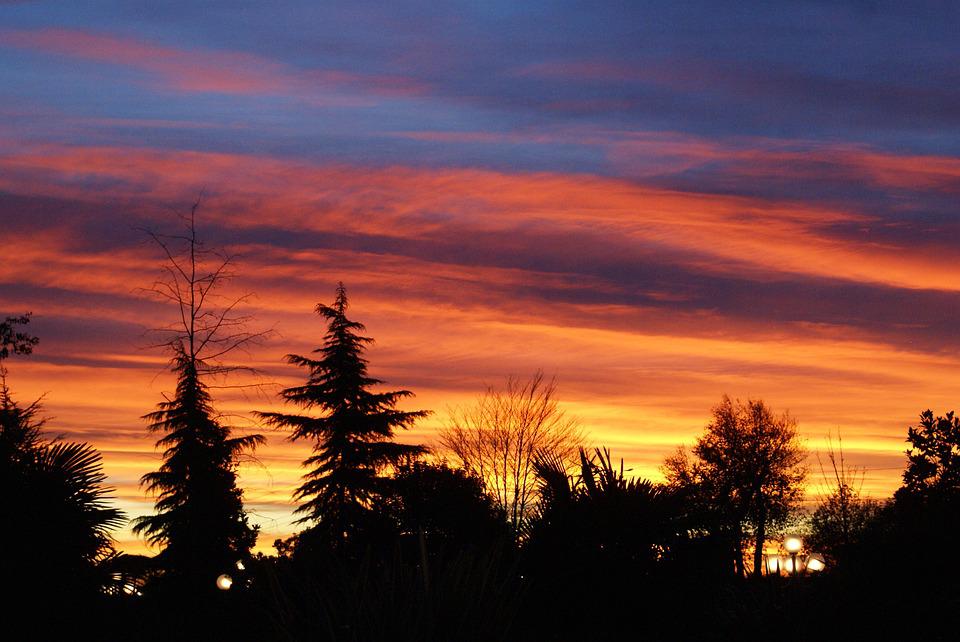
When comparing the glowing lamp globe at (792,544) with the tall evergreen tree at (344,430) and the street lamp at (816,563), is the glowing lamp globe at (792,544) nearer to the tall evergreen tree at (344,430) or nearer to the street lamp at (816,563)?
the street lamp at (816,563)

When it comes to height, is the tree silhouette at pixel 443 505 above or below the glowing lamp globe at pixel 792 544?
above

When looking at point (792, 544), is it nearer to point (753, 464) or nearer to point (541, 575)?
point (541, 575)

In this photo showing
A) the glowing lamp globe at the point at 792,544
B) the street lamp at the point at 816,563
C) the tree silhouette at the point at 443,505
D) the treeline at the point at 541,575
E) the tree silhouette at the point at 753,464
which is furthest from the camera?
the tree silhouette at the point at 753,464

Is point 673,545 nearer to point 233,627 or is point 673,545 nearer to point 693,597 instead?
point 693,597

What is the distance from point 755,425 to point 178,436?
36.1m

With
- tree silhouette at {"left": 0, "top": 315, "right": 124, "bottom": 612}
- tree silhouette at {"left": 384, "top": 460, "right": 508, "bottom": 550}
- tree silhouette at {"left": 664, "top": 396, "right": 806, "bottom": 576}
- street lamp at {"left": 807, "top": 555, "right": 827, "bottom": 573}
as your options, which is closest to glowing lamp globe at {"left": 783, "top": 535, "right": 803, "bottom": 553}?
street lamp at {"left": 807, "top": 555, "right": 827, "bottom": 573}

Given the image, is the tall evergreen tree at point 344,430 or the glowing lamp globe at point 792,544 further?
the tall evergreen tree at point 344,430

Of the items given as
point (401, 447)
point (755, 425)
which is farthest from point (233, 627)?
point (755, 425)

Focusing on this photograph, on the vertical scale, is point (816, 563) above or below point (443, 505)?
below

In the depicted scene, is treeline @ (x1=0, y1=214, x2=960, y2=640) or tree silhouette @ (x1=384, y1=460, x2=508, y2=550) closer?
treeline @ (x1=0, y1=214, x2=960, y2=640)

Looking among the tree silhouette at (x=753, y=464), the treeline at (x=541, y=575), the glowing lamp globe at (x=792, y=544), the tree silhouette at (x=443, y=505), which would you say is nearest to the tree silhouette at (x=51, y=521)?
the treeline at (x=541, y=575)

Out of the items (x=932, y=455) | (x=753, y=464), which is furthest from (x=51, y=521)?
(x=753, y=464)

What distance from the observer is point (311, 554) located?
8.70m

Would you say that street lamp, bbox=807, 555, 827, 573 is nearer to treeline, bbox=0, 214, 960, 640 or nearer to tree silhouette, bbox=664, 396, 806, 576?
treeline, bbox=0, 214, 960, 640
